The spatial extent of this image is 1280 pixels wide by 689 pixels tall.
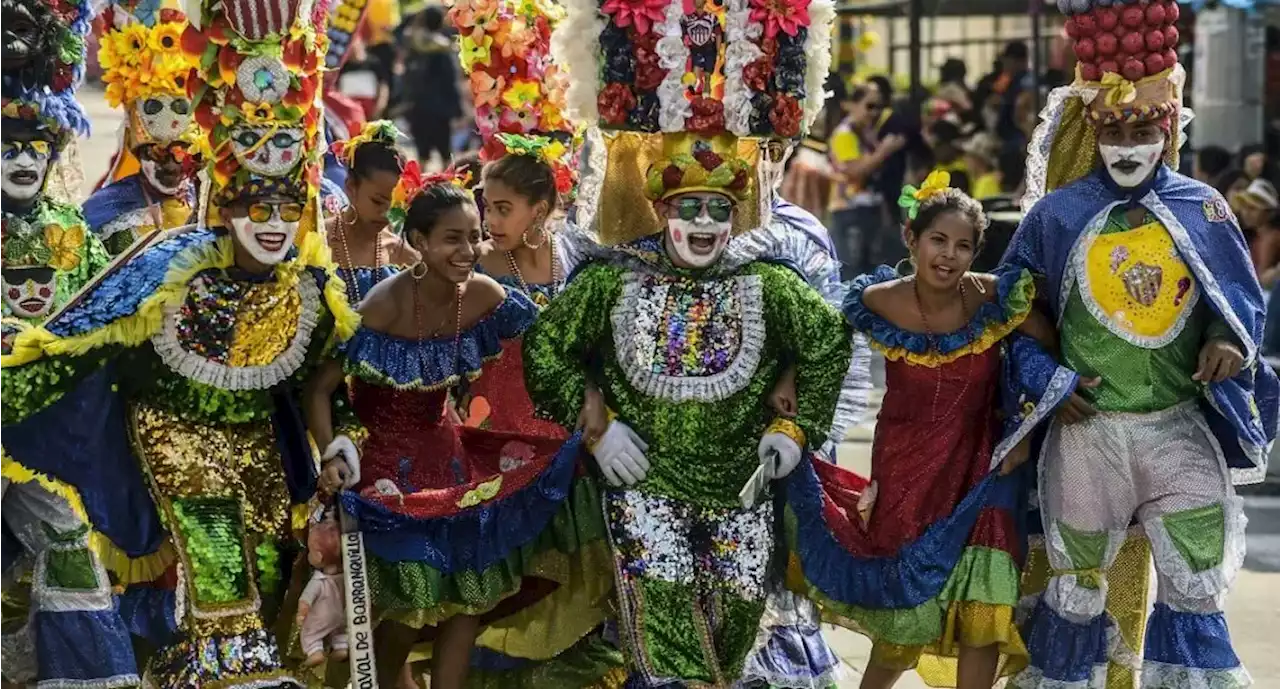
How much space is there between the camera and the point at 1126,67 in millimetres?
7316

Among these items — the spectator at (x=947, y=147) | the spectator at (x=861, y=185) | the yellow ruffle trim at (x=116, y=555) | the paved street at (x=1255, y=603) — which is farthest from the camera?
the spectator at (x=861, y=185)

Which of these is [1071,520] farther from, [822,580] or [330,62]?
[330,62]

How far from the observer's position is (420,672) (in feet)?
25.9

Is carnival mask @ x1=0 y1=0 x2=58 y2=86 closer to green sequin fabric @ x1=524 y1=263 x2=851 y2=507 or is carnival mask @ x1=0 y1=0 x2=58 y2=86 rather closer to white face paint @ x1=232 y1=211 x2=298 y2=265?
white face paint @ x1=232 y1=211 x2=298 y2=265

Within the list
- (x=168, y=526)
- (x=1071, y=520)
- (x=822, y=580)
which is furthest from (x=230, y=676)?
(x=1071, y=520)

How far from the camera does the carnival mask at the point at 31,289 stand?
809 centimetres

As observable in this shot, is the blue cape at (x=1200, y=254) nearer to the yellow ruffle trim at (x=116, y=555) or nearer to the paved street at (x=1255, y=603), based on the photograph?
the paved street at (x=1255, y=603)

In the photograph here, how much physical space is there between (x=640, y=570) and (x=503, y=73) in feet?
8.47

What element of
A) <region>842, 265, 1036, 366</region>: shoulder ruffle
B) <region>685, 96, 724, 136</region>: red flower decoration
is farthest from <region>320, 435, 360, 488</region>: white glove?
<region>842, 265, 1036, 366</region>: shoulder ruffle

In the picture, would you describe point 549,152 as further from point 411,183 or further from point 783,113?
point 783,113

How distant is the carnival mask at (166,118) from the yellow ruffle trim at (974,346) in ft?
10.1

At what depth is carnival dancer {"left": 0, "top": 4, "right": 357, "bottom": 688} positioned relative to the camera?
695 centimetres

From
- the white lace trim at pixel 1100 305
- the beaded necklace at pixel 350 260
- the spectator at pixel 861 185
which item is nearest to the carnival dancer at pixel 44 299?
the beaded necklace at pixel 350 260

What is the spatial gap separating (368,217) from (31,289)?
3.61 feet
